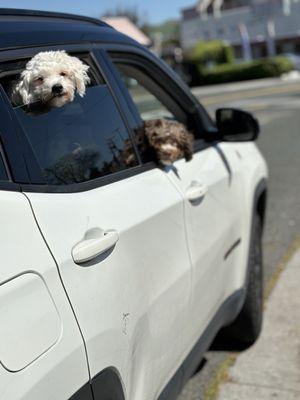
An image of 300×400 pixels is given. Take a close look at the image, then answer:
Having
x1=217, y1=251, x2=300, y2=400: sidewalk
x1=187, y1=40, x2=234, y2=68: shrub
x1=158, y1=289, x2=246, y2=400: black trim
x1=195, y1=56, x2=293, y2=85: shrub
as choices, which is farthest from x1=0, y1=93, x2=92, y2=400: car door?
x1=187, y1=40, x2=234, y2=68: shrub

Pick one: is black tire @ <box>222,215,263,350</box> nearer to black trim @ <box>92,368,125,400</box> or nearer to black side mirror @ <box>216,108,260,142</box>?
black side mirror @ <box>216,108,260,142</box>

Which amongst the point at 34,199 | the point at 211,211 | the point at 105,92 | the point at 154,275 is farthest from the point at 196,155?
the point at 34,199

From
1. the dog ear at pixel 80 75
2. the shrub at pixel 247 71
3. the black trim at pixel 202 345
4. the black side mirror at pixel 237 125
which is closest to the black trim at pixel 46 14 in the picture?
the dog ear at pixel 80 75

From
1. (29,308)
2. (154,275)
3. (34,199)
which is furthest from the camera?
(154,275)

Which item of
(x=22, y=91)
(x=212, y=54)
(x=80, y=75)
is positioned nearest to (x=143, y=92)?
(x=80, y=75)

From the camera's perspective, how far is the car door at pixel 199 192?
2650mm

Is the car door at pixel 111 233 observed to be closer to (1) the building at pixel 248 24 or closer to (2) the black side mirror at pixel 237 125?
(2) the black side mirror at pixel 237 125

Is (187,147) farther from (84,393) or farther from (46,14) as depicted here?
(84,393)

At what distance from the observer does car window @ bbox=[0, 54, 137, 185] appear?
6.36ft

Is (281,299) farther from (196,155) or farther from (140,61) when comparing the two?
(140,61)

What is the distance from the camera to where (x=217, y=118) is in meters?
3.52

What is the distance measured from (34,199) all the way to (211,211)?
1365mm

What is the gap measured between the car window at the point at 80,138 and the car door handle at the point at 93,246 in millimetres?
228

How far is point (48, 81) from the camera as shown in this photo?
75.8 inches
